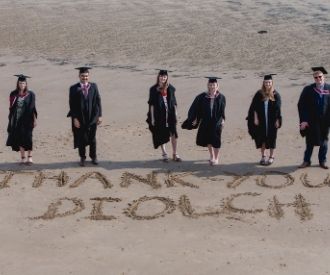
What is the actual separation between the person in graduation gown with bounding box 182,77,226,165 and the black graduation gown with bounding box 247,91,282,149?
510 millimetres

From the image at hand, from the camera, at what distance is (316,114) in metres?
11.0

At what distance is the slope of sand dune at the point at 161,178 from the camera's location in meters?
8.29

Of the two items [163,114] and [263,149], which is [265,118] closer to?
[263,149]

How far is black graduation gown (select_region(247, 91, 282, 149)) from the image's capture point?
11.1m

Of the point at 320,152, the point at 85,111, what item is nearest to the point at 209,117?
the point at 320,152

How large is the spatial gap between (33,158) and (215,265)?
506 cm

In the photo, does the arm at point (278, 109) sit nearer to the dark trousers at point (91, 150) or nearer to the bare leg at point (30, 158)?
the dark trousers at point (91, 150)

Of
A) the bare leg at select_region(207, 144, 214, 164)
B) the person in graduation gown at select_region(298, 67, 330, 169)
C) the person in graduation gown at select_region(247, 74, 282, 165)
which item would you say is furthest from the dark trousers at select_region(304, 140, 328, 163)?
the bare leg at select_region(207, 144, 214, 164)

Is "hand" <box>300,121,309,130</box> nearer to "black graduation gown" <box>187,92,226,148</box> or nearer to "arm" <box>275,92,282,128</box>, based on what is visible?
"arm" <box>275,92,282,128</box>

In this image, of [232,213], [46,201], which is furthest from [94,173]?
[232,213]

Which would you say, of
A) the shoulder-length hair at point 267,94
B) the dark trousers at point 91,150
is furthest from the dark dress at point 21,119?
the shoulder-length hair at point 267,94

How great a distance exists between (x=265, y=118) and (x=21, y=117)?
4.04 meters

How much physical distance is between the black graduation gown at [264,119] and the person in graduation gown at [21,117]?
3.64 m

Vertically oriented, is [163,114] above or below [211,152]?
above
